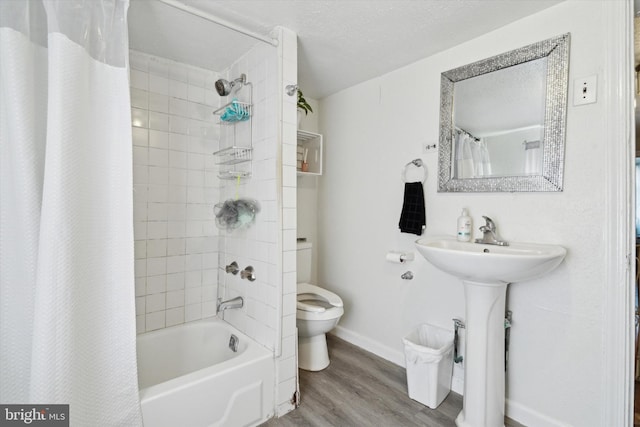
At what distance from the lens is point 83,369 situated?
45.8 inches

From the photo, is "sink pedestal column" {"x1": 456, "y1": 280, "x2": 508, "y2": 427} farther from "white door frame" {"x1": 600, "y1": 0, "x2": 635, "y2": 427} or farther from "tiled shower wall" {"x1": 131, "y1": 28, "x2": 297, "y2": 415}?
"tiled shower wall" {"x1": 131, "y1": 28, "x2": 297, "y2": 415}

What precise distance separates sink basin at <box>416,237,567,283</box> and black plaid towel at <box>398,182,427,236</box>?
1.67 feet

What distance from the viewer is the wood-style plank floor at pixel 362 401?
1.62 metres

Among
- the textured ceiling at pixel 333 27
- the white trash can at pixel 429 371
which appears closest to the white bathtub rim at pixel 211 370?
the white trash can at pixel 429 371

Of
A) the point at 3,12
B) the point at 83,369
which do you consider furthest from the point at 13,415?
the point at 3,12

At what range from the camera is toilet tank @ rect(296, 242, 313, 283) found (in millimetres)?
2469

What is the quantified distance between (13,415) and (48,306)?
0.41 metres

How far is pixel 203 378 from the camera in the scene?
56.1 inches

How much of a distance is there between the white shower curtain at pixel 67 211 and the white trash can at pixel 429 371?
141cm

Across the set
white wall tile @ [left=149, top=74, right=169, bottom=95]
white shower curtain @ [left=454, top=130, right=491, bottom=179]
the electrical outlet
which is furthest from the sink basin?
white wall tile @ [left=149, top=74, right=169, bottom=95]

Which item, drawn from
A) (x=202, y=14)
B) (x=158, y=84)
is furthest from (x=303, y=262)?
(x=202, y=14)

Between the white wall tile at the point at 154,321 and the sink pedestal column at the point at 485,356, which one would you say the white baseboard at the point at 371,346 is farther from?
the white wall tile at the point at 154,321

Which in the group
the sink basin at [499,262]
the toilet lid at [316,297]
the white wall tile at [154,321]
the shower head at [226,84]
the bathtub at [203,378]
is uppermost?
the shower head at [226,84]

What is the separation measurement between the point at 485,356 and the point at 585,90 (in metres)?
1.34
